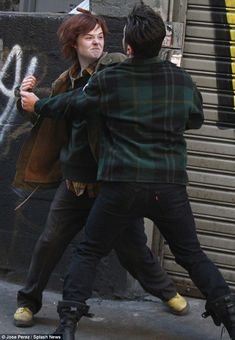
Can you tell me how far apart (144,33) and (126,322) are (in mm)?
1863

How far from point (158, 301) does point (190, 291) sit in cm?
23

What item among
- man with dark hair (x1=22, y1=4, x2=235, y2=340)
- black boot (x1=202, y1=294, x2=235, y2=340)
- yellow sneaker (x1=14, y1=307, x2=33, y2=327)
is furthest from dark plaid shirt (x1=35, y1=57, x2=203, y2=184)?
yellow sneaker (x1=14, y1=307, x2=33, y2=327)

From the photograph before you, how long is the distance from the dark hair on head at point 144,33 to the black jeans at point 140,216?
0.69 metres

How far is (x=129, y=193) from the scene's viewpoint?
3459 mm

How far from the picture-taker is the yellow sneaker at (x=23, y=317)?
13.5 ft

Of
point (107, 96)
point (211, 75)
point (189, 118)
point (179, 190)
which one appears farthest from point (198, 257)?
point (211, 75)

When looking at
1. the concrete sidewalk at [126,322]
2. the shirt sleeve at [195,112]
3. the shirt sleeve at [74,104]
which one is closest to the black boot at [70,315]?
the concrete sidewalk at [126,322]

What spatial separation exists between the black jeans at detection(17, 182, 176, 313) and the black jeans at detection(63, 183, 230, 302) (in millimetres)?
339

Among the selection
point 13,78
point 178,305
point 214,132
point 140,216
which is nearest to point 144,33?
point 140,216

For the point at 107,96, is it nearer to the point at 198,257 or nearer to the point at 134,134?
the point at 134,134

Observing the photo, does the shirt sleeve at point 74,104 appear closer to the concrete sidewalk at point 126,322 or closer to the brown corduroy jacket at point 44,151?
the brown corduroy jacket at point 44,151

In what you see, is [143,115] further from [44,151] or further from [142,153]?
[44,151]

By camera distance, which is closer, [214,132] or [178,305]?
[178,305]

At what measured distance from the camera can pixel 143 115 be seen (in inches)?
135
